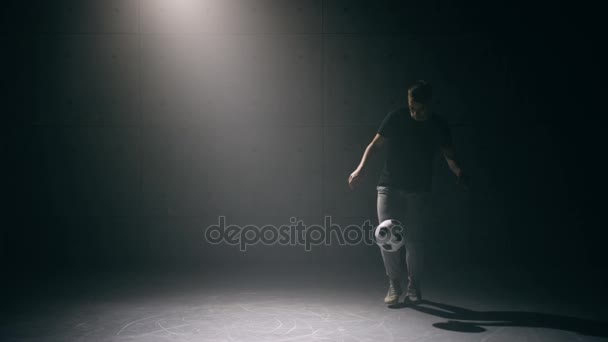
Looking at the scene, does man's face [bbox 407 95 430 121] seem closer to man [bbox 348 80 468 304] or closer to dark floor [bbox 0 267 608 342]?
man [bbox 348 80 468 304]

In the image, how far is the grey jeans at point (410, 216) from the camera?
4719mm

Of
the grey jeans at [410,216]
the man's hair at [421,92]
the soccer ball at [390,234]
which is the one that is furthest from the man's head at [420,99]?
the soccer ball at [390,234]

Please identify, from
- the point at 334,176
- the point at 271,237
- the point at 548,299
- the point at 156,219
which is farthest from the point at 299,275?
the point at 548,299

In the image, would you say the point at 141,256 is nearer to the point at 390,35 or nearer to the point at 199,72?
the point at 199,72

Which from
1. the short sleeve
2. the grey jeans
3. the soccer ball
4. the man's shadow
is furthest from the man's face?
the man's shadow

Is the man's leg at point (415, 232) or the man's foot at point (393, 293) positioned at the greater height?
the man's leg at point (415, 232)

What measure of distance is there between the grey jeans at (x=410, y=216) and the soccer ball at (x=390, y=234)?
8 centimetres

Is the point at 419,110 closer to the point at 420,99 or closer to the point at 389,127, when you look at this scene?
the point at 420,99

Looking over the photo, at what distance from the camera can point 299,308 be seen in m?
4.71

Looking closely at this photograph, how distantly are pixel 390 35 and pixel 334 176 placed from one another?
169 cm

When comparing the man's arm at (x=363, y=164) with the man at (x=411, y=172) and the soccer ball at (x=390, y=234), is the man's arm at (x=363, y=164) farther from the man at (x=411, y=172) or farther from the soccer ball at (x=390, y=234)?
the soccer ball at (x=390, y=234)

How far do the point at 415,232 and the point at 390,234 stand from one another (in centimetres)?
23

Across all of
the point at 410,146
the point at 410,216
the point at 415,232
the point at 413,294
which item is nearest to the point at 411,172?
the point at 410,146

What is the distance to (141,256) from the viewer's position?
6551mm
